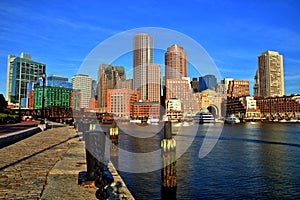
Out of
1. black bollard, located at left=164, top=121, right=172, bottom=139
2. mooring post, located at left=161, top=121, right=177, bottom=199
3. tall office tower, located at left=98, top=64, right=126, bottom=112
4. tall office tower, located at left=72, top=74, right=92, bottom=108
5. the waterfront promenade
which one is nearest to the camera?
the waterfront promenade

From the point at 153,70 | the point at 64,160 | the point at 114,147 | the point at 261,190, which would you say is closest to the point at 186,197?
the point at 261,190

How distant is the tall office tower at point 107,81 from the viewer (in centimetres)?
11401

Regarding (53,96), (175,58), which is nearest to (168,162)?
(175,58)

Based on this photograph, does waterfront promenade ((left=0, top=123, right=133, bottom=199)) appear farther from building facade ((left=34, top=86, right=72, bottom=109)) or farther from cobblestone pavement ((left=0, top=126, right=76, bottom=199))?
building facade ((left=34, top=86, right=72, bottom=109))

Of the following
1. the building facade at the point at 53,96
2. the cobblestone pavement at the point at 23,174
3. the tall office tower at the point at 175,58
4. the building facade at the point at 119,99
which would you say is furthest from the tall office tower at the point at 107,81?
the cobblestone pavement at the point at 23,174

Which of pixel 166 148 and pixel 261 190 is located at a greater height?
pixel 166 148

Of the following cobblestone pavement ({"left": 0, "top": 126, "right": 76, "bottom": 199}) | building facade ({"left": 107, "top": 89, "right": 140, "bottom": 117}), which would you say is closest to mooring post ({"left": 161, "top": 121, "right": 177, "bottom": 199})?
cobblestone pavement ({"left": 0, "top": 126, "right": 76, "bottom": 199})

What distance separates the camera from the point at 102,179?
21.7ft

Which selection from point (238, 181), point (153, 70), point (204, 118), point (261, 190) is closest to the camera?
point (261, 190)

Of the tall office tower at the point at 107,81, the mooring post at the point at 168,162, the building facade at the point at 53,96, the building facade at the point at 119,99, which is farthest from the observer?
the building facade at the point at 53,96

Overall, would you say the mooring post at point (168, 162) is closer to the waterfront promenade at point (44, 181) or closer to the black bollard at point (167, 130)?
the black bollard at point (167, 130)

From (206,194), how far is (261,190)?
12.0ft

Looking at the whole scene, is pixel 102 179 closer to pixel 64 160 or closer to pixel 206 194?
pixel 64 160

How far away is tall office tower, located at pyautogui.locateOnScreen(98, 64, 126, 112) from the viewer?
374 ft
